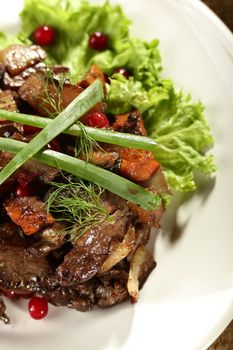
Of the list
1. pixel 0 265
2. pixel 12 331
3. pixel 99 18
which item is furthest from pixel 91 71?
pixel 12 331

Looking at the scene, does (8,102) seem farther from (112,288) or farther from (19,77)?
(112,288)

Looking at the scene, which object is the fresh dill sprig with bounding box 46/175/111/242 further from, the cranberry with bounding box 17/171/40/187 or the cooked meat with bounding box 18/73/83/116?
the cooked meat with bounding box 18/73/83/116

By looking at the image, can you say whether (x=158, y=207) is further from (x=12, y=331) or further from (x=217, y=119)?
(x=12, y=331)

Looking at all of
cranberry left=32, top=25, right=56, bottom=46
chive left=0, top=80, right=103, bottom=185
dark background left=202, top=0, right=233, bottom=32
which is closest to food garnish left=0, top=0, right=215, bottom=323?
chive left=0, top=80, right=103, bottom=185

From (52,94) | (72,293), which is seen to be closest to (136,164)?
(52,94)

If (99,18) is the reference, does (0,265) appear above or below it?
below
